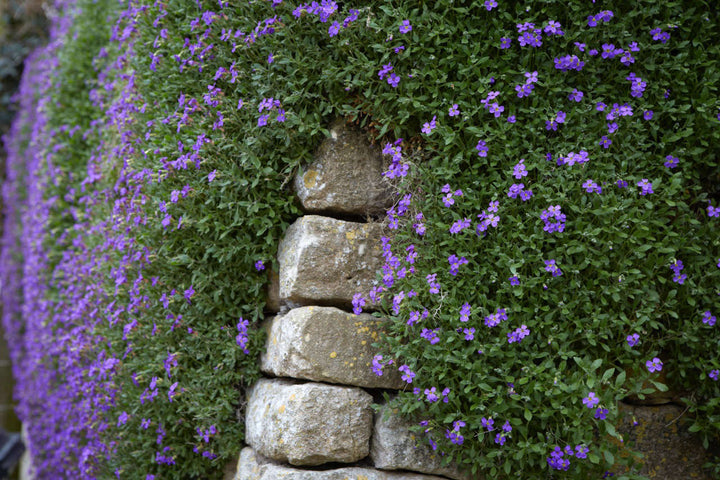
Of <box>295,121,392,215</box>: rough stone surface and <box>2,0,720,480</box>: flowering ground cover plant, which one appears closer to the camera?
<box>2,0,720,480</box>: flowering ground cover plant

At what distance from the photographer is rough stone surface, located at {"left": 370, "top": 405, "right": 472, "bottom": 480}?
2205mm

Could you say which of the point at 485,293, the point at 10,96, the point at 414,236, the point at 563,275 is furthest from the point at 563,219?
the point at 10,96

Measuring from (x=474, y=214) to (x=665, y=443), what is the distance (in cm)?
114

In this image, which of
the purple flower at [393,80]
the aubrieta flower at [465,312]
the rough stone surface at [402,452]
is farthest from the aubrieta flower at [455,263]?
the purple flower at [393,80]

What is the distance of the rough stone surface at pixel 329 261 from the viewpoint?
2.33 metres

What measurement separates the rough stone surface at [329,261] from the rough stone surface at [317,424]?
34 centimetres

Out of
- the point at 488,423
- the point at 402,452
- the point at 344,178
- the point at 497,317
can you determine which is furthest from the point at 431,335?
the point at 344,178

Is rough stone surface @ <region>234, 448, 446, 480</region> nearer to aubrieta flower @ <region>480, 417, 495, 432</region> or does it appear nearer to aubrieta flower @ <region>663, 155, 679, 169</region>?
aubrieta flower @ <region>480, 417, 495, 432</region>

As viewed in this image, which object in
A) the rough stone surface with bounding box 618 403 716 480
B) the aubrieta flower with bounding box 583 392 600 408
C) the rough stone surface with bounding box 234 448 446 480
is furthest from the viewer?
the rough stone surface with bounding box 618 403 716 480

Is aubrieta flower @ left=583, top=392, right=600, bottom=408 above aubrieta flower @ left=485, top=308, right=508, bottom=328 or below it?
below

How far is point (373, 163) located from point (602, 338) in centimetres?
106

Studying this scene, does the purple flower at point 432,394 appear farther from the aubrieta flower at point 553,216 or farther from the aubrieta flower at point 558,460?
the aubrieta flower at point 553,216

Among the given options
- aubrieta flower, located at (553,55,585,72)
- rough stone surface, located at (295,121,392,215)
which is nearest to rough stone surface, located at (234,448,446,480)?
rough stone surface, located at (295,121,392,215)

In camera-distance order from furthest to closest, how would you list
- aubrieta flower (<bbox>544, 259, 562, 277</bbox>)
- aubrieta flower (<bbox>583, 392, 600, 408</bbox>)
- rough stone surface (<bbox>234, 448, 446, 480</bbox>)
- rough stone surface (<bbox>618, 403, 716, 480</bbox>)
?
rough stone surface (<bbox>618, 403, 716, 480</bbox>), rough stone surface (<bbox>234, 448, 446, 480</bbox>), aubrieta flower (<bbox>544, 259, 562, 277</bbox>), aubrieta flower (<bbox>583, 392, 600, 408</bbox>)
